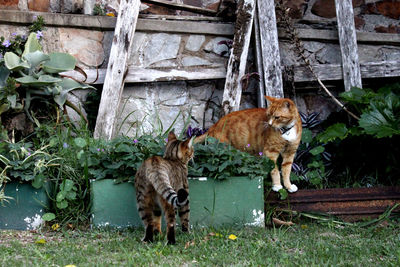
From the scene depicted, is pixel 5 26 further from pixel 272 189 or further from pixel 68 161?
pixel 272 189

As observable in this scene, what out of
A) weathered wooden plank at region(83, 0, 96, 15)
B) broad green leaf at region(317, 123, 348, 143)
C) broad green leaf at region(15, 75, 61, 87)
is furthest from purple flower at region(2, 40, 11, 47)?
broad green leaf at region(317, 123, 348, 143)

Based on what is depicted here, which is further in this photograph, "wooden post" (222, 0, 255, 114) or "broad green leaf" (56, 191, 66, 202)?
"wooden post" (222, 0, 255, 114)

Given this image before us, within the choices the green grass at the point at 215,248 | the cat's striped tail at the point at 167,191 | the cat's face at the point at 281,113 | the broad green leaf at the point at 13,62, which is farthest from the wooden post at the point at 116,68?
A: the cat's striped tail at the point at 167,191

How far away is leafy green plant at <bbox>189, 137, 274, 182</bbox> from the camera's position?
4.03 metres

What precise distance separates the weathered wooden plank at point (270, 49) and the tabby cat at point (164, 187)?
1.79m

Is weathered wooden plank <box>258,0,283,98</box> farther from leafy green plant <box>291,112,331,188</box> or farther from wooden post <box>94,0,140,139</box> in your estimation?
wooden post <box>94,0,140,139</box>

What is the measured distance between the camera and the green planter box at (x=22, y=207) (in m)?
3.99

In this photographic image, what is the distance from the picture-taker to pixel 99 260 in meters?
3.04

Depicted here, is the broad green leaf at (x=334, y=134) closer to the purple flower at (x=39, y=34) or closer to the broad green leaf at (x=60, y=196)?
the broad green leaf at (x=60, y=196)

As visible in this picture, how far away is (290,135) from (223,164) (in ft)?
2.50

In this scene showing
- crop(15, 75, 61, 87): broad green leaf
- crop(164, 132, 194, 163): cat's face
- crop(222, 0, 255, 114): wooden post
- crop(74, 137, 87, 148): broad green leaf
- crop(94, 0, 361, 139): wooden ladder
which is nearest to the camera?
crop(164, 132, 194, 163): cat's face

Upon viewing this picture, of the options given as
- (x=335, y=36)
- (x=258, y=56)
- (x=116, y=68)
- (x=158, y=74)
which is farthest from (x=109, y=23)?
(x=335, y=36)

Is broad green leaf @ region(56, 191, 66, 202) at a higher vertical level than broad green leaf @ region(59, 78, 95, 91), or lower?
lower

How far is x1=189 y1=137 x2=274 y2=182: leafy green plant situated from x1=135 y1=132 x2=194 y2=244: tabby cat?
0.93 ft
